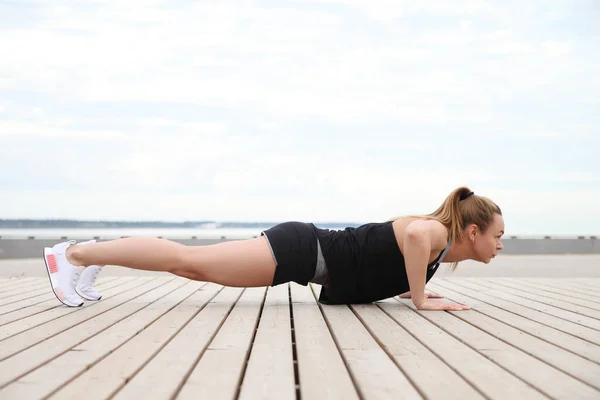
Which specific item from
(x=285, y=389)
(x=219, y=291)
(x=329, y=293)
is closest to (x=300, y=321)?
(x=329, y=293)

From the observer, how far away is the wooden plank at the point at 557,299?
3.33 metres

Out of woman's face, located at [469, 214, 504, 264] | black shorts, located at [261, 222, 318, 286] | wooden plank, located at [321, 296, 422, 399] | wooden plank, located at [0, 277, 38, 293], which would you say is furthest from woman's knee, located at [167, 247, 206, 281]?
wooden plank, located at [0, 277, 38, 293]

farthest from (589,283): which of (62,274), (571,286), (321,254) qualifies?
(62,274)

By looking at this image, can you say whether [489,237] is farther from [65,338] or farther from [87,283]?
[87,283]

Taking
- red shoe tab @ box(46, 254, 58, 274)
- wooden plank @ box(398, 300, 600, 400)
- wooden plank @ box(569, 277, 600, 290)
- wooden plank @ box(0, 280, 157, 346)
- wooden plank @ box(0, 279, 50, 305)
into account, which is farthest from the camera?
wooden plank @ box(569, 277, 600, 290)

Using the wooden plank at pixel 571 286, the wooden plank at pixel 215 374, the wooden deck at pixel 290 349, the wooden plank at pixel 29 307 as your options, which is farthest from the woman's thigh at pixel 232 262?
the wooden plank at pixel 571 286

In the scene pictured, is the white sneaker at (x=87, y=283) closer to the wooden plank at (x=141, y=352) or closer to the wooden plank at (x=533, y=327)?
the wooden plank at (x=141, y=352)

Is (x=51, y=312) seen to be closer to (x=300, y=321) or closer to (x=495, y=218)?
(x=300, y=321)

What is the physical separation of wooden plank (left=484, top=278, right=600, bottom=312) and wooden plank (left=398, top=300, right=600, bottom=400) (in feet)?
2.46

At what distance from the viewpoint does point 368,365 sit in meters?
1.84

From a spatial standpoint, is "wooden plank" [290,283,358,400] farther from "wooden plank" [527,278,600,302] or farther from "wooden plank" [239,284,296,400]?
"wooden plank" [527,278,600,302]

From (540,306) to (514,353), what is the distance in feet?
4.86

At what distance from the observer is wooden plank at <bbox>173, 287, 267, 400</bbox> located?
4.97ft

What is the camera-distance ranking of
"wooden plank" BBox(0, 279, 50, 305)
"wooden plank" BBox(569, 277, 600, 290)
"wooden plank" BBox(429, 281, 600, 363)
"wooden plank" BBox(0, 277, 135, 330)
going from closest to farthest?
"wooden plank" BBox(429, 281, 600, 363) < "wooden plank" BBox(0, 277, 135, 330) < "wooden plank" BBox(0, 279, 50, 305) < "wooden plank" BBox(569, 277, 600, 290)
